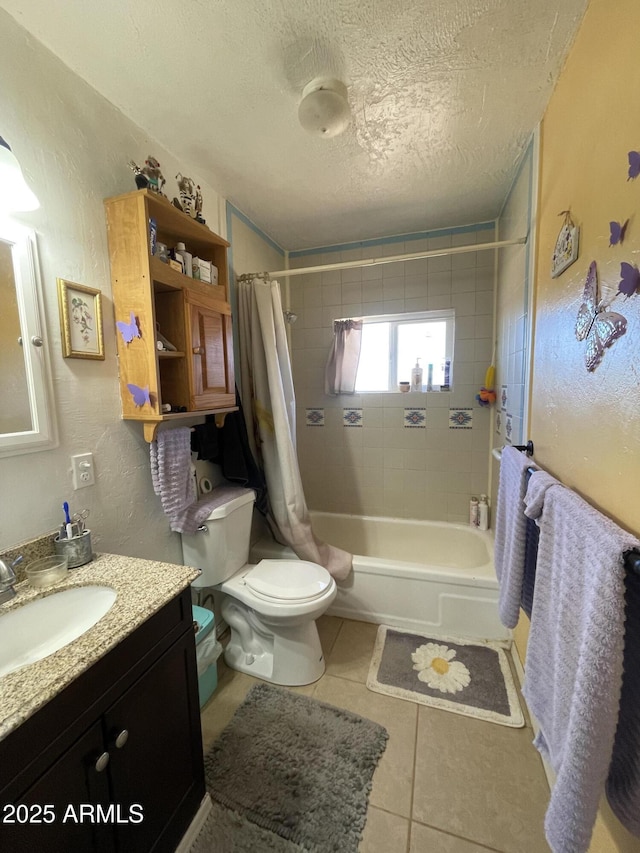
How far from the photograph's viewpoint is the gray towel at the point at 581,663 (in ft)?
1.82

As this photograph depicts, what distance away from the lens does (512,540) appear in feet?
3.44

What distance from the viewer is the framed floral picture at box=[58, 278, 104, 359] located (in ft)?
3.46

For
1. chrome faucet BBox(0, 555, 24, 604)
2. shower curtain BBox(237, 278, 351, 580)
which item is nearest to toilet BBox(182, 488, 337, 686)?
shower curtain BBox(237, 278, 351, 580)

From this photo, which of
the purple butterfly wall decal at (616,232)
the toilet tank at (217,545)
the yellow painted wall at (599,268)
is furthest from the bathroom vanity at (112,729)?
the purple butterfly wall decal at (616,232)

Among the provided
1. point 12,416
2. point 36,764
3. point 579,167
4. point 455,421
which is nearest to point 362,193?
point 579,167

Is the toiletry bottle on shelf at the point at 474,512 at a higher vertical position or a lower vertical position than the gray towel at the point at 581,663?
lower

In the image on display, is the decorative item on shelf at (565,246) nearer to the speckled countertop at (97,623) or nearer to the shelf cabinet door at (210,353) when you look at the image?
the shelf cabinet door at (210,353)

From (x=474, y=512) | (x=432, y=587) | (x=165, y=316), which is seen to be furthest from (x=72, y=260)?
(x=474, y=512)

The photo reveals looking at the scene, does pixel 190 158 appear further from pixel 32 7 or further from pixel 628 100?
pixel 628 100

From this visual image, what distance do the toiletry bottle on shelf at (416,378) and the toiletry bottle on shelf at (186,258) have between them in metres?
1.62

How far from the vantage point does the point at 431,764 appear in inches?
48.0

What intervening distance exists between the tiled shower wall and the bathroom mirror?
1.81 metres

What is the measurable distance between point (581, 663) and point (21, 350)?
1512 millimetres

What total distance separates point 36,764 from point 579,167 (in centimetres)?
190
